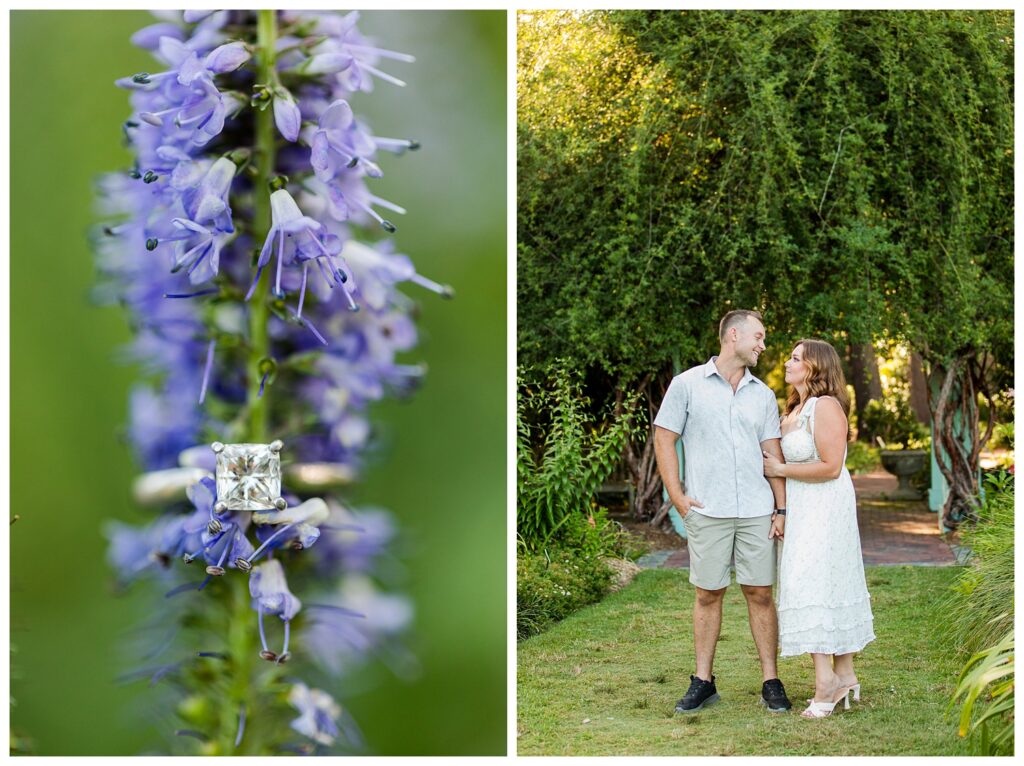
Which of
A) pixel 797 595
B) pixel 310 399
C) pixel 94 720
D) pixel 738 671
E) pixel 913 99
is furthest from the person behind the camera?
pixel 913 99

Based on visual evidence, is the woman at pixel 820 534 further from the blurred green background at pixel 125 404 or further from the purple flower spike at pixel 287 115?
the purple flower spike at pixel 287 115

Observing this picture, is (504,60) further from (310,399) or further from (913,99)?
(913,99)

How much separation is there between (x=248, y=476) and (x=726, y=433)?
Answer: 5.11ft

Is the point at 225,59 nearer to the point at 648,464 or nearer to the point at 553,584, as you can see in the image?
the point at 553,584

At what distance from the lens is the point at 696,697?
338 centimetres

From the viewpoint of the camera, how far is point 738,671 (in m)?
3.73

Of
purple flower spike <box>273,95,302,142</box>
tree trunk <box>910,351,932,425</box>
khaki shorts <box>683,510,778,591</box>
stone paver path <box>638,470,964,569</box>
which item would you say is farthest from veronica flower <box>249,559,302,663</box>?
tree trunk <box>910,351,932,425</box>

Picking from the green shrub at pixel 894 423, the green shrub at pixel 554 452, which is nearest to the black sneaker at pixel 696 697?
the green shrub at pixel 554 452

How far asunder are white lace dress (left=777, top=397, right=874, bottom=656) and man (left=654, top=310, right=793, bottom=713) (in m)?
0.06

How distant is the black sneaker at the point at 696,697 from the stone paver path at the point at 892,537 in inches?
40.8

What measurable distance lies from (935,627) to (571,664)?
1.33 m

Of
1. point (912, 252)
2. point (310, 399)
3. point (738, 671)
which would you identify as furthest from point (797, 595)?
point (310, 399)

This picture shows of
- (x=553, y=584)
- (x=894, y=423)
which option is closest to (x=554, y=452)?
(x=553, y=584)

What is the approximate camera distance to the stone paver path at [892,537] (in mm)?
4441
